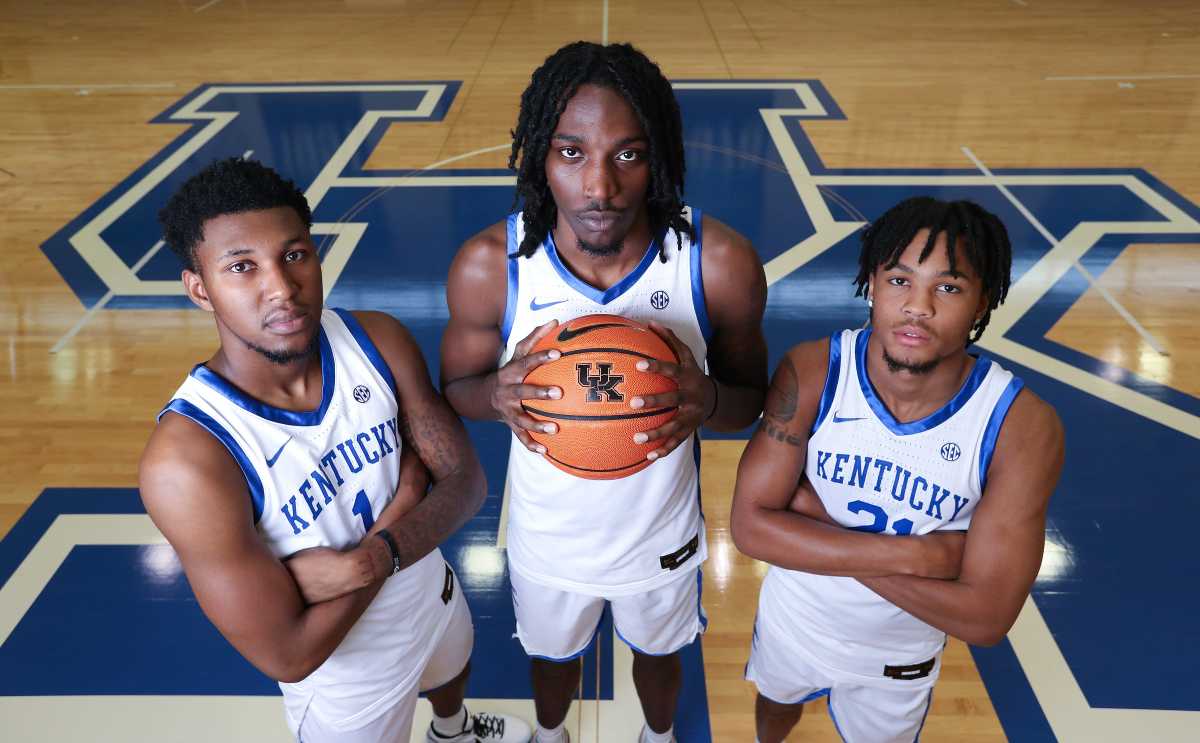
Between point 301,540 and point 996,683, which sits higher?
point 301,540

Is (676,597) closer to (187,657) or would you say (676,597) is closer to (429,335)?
(187,657)

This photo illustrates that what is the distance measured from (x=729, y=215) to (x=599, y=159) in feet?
14.4

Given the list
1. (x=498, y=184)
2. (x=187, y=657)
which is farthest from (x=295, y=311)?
(x=498, y=184)

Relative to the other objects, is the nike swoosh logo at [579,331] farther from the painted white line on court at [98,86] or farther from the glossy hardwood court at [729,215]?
the painted white line on court at [98,86]

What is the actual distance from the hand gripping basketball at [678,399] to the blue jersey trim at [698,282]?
20cm

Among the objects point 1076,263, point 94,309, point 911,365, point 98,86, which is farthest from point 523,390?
point 98,86

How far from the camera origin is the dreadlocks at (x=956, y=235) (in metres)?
1.74

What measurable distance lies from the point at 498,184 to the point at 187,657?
4354 mm

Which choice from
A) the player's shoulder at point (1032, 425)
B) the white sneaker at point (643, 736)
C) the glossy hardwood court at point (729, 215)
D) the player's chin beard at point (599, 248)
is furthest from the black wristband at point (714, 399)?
the glossy hardwood court at point (729, 215)

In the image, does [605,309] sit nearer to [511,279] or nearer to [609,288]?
[609,288]

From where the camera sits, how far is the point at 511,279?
193 cm

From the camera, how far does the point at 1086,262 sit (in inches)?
213

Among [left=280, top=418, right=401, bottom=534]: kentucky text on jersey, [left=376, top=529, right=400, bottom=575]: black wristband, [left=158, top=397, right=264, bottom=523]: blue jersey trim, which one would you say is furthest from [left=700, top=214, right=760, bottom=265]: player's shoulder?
[left=158, top=397, right=264, bottom=523]: blue jersey trim

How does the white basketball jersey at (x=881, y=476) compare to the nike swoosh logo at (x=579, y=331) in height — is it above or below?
below
